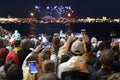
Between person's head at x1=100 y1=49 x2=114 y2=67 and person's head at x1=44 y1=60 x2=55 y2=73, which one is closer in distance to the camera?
person's head at x1=100 y1=49 x2=114 y2=67

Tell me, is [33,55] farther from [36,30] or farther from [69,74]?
[36,30]

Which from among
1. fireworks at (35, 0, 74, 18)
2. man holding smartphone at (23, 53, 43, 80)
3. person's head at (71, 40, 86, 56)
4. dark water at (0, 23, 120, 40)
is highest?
fireworks at (35, 0, 74, 18)

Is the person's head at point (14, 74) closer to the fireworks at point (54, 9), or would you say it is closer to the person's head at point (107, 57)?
the person's head at point (107, 57)

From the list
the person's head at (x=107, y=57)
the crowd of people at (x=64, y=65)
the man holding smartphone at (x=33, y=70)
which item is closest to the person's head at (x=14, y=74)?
the crowd of people at (x=64, y=65)

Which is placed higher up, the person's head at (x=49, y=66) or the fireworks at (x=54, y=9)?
the fireworks at (x=54, y=9)

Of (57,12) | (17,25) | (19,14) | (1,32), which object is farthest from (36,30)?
(19,14)

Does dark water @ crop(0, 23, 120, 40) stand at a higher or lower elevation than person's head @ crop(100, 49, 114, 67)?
higher

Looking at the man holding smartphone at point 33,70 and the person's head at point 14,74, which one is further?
the man holding smartphone at point 33,70

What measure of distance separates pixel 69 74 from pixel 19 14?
42.8 meters

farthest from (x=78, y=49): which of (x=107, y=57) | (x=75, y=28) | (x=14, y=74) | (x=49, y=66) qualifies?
(x=75, y=28)

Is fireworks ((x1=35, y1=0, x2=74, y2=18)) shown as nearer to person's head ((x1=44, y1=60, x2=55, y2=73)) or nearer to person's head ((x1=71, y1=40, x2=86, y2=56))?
person's head ((x1=71, y1=40, x2=86, y2=56))

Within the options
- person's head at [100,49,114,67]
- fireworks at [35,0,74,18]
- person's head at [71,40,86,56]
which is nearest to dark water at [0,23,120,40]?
fireworks at [35,0,74,18]

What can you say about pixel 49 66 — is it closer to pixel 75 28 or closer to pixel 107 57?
pixel 107 57

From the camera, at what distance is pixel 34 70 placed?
6668 millimetres
